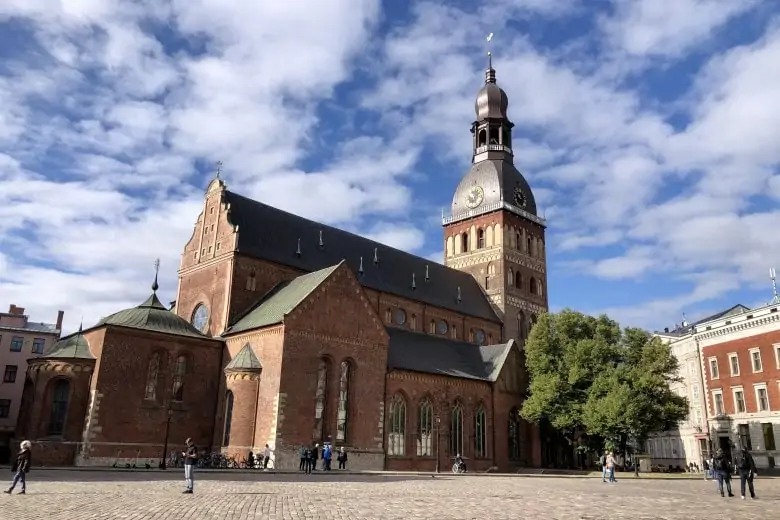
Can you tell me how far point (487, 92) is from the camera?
2692 inches

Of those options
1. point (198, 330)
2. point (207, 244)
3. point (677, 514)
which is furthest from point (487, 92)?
point (677, 514)

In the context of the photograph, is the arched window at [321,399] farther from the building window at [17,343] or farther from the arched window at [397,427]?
the building window at [17,343]

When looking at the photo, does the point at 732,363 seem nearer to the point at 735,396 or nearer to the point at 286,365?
the point at 735,396

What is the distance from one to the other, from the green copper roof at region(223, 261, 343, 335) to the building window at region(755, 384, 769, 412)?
34745 mm

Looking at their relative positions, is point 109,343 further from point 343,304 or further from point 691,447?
point 691,447

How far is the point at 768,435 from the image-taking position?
49562mm

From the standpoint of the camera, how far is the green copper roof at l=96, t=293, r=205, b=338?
38.7 metres

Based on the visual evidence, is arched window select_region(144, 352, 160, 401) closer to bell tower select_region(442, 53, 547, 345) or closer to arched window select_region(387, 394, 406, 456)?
arched window select_region(387, 394, 406, 456)

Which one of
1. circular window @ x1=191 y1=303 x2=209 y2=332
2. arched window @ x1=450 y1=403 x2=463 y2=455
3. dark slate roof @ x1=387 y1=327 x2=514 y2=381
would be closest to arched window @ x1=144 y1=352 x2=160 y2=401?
circular window @ x1=191 y1=303 x2=209 y2=332

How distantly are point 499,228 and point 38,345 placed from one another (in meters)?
50.8


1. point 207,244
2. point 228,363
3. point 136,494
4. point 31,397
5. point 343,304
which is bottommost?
point 136,494

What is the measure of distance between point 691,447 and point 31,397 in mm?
60354

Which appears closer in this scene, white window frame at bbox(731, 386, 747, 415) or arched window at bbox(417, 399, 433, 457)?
arched window at bbox(417, 399, 433, 457)

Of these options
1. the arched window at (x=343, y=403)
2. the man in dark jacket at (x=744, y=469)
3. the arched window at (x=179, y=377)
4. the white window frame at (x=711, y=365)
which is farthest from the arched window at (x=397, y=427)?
the white window frame at (x=711, y=365)
